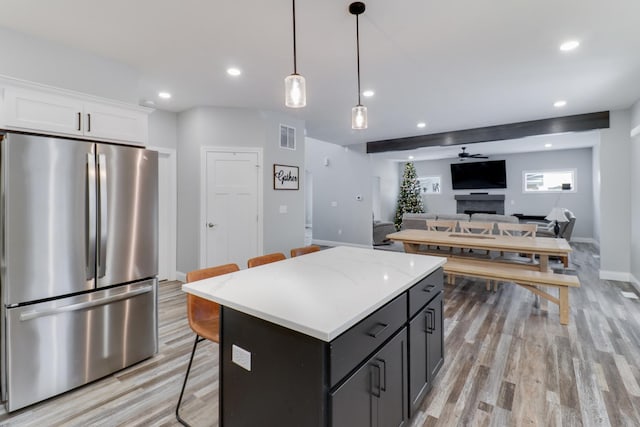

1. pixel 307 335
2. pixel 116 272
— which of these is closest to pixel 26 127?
pixel 116 272

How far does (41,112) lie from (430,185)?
36.1ft

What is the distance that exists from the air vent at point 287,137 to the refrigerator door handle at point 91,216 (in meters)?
3.01

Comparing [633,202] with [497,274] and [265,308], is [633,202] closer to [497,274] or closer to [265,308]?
[497,274]

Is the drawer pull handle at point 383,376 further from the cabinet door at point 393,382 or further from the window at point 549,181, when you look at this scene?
the window at point 549,181

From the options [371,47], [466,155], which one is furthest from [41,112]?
[466,155]

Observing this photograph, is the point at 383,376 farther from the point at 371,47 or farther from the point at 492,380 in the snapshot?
the point at 371,47

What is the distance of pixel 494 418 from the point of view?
185 cm

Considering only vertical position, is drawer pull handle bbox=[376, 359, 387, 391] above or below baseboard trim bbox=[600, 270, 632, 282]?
above

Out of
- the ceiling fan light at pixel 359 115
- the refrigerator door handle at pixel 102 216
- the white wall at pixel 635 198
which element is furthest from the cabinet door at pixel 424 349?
the white wall at pixel 635 198

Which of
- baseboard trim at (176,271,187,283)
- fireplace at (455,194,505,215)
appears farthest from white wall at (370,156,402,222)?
baseboard trim at (176,271,187,283)

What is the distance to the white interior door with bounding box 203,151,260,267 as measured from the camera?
447 centimetres

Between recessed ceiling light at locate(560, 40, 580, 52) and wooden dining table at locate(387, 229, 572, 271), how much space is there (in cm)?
208

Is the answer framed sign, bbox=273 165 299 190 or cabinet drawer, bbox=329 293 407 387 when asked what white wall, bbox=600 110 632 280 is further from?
cabinet drawer, bbox=329 293 407 387

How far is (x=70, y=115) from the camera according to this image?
229 centimetres
